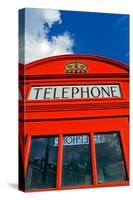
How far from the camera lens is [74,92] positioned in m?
6.40

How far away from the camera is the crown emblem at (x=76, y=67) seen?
6.38m

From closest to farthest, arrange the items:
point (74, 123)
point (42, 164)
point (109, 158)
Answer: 1. point (42, 164)
2. point (74, 123)
3. point (109, 158)

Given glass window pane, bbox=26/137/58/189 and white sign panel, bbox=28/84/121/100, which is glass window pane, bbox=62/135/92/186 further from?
white sign panel, bbox=28/84/121/100

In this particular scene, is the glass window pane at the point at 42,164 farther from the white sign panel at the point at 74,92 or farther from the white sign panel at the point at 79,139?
the white sign panel at the point at 74,92

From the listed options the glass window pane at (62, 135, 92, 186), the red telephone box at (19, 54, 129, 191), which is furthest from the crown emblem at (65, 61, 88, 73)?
the glass window pane at (62, 135, 92, 186)

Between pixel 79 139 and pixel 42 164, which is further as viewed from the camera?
pixel 79 139

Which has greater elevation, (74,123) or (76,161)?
(74,123)

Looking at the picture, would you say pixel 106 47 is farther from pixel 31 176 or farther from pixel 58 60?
pixel 31 176

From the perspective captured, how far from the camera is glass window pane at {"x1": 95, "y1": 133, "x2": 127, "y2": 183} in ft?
21.4

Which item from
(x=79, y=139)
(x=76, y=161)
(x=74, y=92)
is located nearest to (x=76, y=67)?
(x=74, y=92)

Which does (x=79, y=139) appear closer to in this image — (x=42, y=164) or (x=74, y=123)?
(x=74, y=123)

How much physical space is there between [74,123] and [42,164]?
49cm

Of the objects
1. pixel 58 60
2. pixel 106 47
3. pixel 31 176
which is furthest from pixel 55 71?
pixel 31 176

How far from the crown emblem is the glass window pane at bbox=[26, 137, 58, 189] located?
0.66 metres
